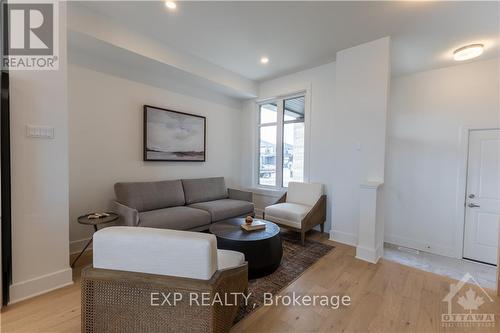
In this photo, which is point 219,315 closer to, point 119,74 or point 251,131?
point 119,74

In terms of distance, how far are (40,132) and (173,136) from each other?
1974 millimetres

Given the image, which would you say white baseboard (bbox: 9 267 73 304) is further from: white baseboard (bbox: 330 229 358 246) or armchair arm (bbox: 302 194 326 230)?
white baseboard (bbox: 330 229 358 246)

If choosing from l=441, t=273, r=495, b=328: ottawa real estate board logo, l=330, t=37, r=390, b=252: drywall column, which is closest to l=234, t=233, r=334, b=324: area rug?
l=330, t=37, r=390, b=252: drywall column

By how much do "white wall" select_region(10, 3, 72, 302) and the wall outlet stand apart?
3 centimetres

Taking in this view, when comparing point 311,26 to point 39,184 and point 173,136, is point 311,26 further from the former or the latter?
point 39,184

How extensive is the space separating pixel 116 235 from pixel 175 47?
3021 millimetres

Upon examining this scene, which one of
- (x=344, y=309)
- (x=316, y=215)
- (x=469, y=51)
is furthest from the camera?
(x=316, y=215)

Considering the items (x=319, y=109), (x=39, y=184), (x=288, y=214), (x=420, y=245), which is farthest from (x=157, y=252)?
(x=420, y=245)

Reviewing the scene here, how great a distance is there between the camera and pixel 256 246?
220 centimetres

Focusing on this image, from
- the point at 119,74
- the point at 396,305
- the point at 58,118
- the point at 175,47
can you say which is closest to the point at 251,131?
the point at 175,47

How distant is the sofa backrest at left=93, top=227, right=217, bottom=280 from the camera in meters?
1.18

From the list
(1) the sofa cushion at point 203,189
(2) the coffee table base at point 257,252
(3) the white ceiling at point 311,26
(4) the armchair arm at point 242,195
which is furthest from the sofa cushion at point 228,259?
(3) the white ceiling at point 311,26

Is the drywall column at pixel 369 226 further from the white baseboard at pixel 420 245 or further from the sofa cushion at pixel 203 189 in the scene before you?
the sofa cushion at pixel 203 189

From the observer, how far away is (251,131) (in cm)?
500
